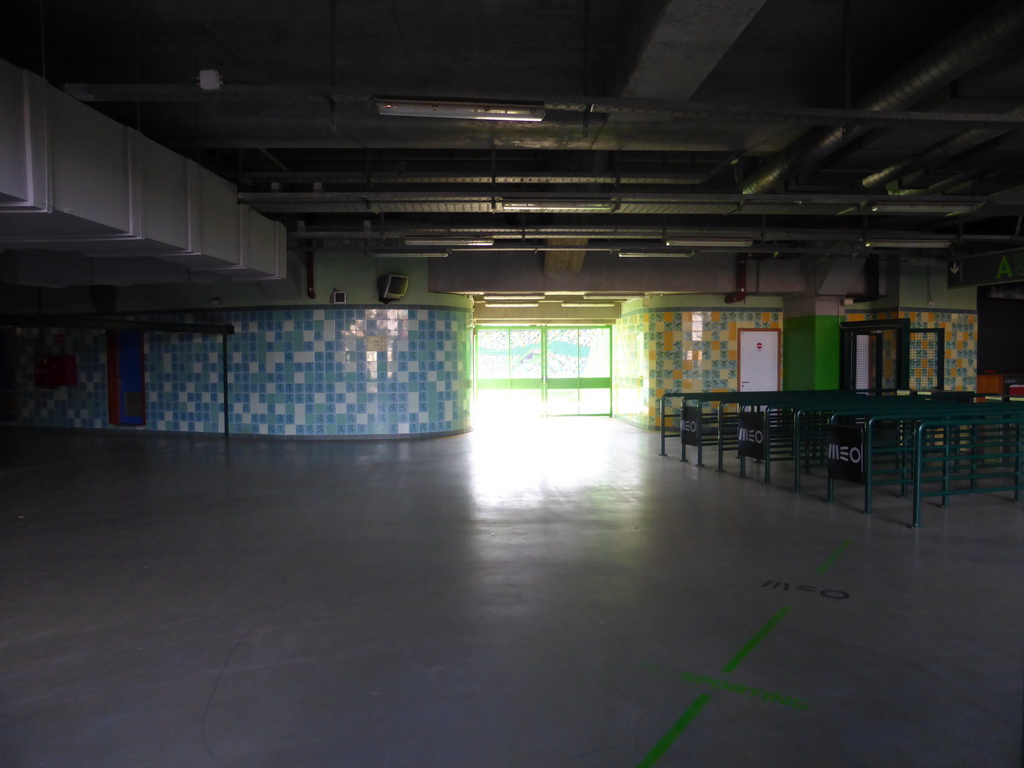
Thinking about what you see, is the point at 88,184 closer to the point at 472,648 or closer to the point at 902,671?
the point at 472,648

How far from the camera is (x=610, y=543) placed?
15.5 feet

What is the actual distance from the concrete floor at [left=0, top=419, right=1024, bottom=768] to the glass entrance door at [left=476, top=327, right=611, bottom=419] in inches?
414

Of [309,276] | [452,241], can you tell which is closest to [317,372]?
[309,276]

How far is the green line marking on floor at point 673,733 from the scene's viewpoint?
7.06 ft

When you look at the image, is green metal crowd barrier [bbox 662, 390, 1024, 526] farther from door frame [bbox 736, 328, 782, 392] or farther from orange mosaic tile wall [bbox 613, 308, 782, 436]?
orange mosaic tile wall [bbox 613, 308, 782, 436]

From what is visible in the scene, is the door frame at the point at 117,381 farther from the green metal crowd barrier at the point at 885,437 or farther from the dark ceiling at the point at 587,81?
the green metal crowd barrier at the point at 885,437

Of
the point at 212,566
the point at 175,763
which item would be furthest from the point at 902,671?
the point at 212,566

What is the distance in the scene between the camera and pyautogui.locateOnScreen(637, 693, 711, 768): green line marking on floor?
2.15 m

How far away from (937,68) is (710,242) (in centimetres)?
440

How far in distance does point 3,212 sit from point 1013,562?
701 centimetres

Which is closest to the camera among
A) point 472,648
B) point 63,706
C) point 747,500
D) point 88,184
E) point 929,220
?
point 63,706

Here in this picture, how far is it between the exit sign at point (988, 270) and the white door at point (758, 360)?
3686 millimetres

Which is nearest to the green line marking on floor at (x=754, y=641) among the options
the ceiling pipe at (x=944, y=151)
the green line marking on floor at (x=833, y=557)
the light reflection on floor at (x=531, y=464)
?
the green line marking on floor at (x=833, y=557)

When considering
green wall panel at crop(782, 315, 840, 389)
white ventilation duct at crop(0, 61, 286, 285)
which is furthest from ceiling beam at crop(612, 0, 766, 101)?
green wall panel at crop(782, 315, 840, 389)
